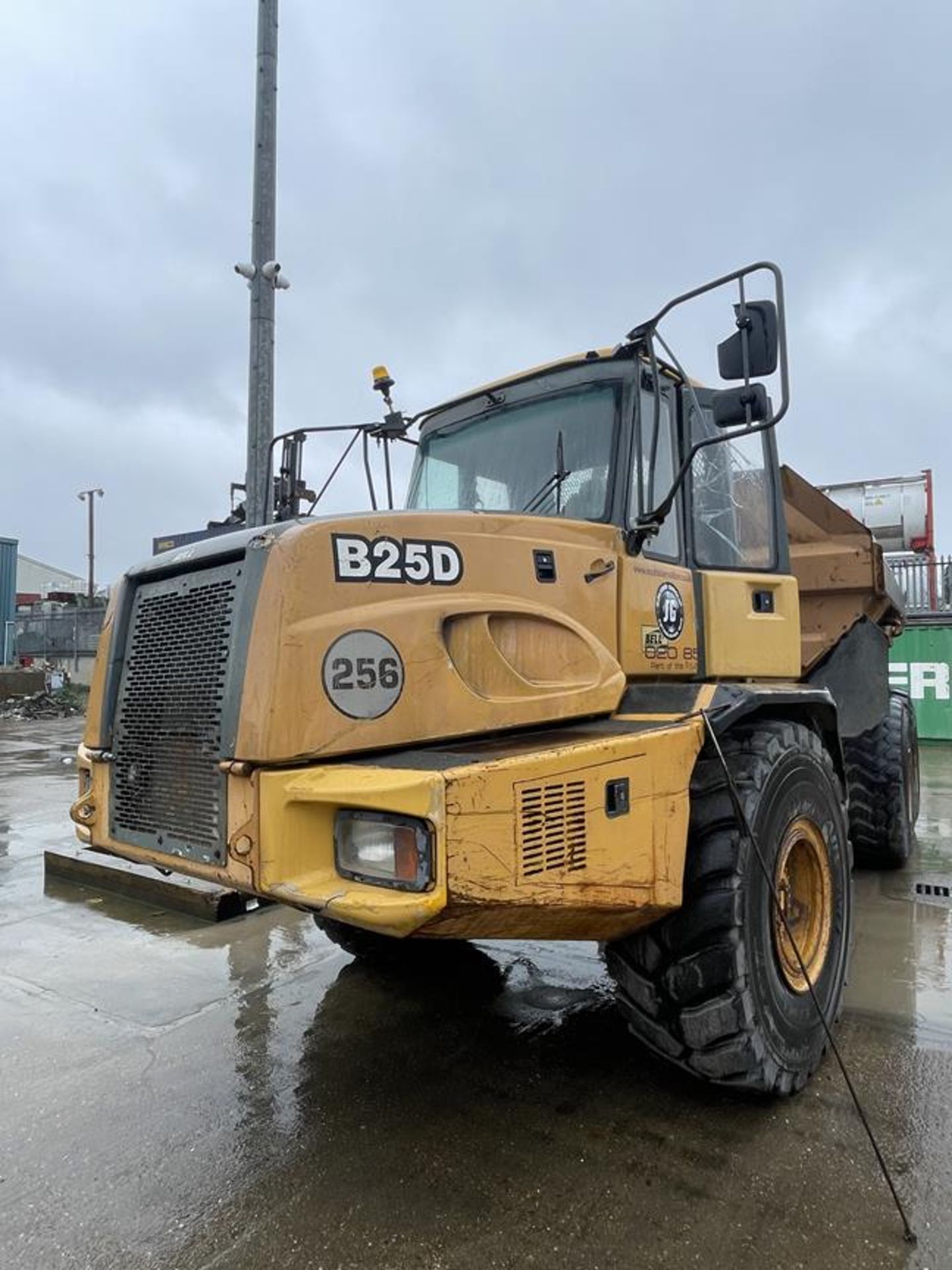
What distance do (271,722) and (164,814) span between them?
649 millimetres

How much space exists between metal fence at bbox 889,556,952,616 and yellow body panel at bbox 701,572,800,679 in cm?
1218

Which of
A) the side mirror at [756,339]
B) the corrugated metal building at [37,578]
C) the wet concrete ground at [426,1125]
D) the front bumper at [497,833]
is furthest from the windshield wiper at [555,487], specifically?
the corrugated metal building at [37,578]

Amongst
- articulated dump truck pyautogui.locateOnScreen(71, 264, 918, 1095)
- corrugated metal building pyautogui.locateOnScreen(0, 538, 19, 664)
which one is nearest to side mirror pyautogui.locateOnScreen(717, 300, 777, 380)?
articulated dump truck pyautogui.locateOnScreen(71, 264, 918, 1095)

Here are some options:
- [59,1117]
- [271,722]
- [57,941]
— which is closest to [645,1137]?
[271,722]

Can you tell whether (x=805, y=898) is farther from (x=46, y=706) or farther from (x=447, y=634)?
(x=46, y=706)

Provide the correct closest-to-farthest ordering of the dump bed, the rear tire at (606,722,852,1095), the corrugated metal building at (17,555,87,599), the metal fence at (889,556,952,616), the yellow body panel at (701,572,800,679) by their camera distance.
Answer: the rear tire at (606,722,852,1095), the yellow body panel at (701,572,800,679), the dump bed, the metal fence at (889,556,952,616), the corrugated metal building at (17,555,87,599)

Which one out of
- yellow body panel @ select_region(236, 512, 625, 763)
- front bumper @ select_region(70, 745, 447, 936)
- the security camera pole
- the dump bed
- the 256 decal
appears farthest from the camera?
the security camera pole

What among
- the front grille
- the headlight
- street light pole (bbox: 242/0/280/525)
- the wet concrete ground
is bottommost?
the wet concrete ground

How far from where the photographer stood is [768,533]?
415 cm

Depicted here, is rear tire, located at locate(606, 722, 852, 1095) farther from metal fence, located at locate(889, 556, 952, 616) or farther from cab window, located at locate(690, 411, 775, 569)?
metal fence, located at locate(889, 556, 952, 616)

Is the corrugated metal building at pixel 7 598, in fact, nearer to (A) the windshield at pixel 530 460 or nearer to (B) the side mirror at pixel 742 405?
(A) the windshield at pixel 530 460

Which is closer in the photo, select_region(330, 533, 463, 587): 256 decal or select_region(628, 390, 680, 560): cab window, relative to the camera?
select_region(330, 533, 463, 587): 256 decal

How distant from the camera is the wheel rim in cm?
319

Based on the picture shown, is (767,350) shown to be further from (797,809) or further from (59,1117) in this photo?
(59,1117)
